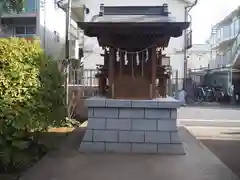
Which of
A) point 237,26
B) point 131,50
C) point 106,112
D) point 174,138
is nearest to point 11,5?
point 106,112

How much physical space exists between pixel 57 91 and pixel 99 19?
1852 mm

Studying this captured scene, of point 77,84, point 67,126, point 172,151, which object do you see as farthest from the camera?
point 77,84

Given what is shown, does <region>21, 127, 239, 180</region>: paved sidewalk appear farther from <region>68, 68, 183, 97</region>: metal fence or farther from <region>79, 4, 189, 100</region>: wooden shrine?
<region>68, 68, 183, 97</region>: metal fence

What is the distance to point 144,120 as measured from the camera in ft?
24.1

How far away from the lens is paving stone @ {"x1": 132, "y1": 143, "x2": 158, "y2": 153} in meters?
7.23

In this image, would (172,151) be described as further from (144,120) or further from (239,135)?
(239,135)

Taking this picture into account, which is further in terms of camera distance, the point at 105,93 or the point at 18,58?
the point at 105,93

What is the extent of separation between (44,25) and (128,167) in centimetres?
1645

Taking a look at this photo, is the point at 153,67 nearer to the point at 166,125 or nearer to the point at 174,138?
the point at 166,125

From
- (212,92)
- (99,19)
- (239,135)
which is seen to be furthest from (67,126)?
(212,92)

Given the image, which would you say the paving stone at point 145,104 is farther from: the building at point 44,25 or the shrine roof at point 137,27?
the building at point 44,25

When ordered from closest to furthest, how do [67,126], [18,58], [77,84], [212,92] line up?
[18,58] < [67,126] < [77,84] < [212,92]

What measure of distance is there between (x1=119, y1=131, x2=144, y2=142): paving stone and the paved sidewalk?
40cm

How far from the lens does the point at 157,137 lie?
727cm
